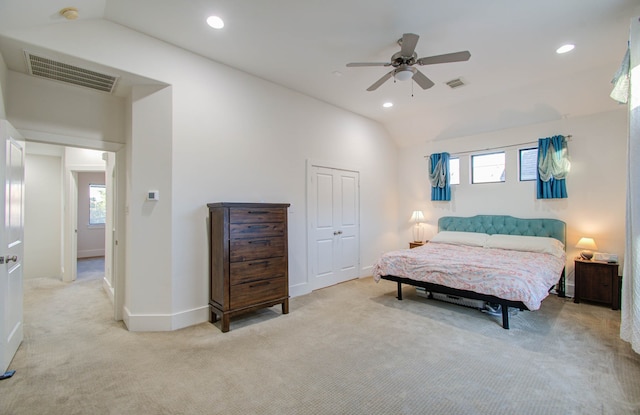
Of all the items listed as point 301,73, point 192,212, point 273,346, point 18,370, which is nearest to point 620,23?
point 301,73

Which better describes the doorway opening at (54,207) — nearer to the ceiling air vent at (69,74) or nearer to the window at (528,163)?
the ceiling air vent at (69,74)

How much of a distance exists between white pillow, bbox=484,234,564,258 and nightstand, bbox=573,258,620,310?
1.06ft

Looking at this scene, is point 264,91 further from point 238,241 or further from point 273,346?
point 273,346

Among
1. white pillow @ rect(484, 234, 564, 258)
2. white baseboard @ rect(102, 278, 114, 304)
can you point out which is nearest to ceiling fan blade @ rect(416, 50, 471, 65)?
white pillow @ rect(484, 234, 564, 258)

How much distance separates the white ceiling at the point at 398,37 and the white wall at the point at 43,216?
395cm

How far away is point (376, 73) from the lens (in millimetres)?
4027

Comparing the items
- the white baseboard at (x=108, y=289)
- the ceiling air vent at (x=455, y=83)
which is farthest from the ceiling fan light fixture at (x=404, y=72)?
the white baseboard at (x=108, y=289)

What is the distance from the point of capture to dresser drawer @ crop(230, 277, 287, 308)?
332 cm

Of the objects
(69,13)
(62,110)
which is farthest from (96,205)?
Answer: (69,13)

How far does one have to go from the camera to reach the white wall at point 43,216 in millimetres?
5653

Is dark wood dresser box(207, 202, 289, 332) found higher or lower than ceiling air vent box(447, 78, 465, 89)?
lower

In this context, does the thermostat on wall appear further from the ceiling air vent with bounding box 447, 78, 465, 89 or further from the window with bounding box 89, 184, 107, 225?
the window with bounding box 89, 184, 107, 225

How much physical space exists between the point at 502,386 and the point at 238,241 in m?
2.73

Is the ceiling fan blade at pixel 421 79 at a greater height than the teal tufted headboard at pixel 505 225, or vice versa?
the ceiling fan blade at pixel 421 79
